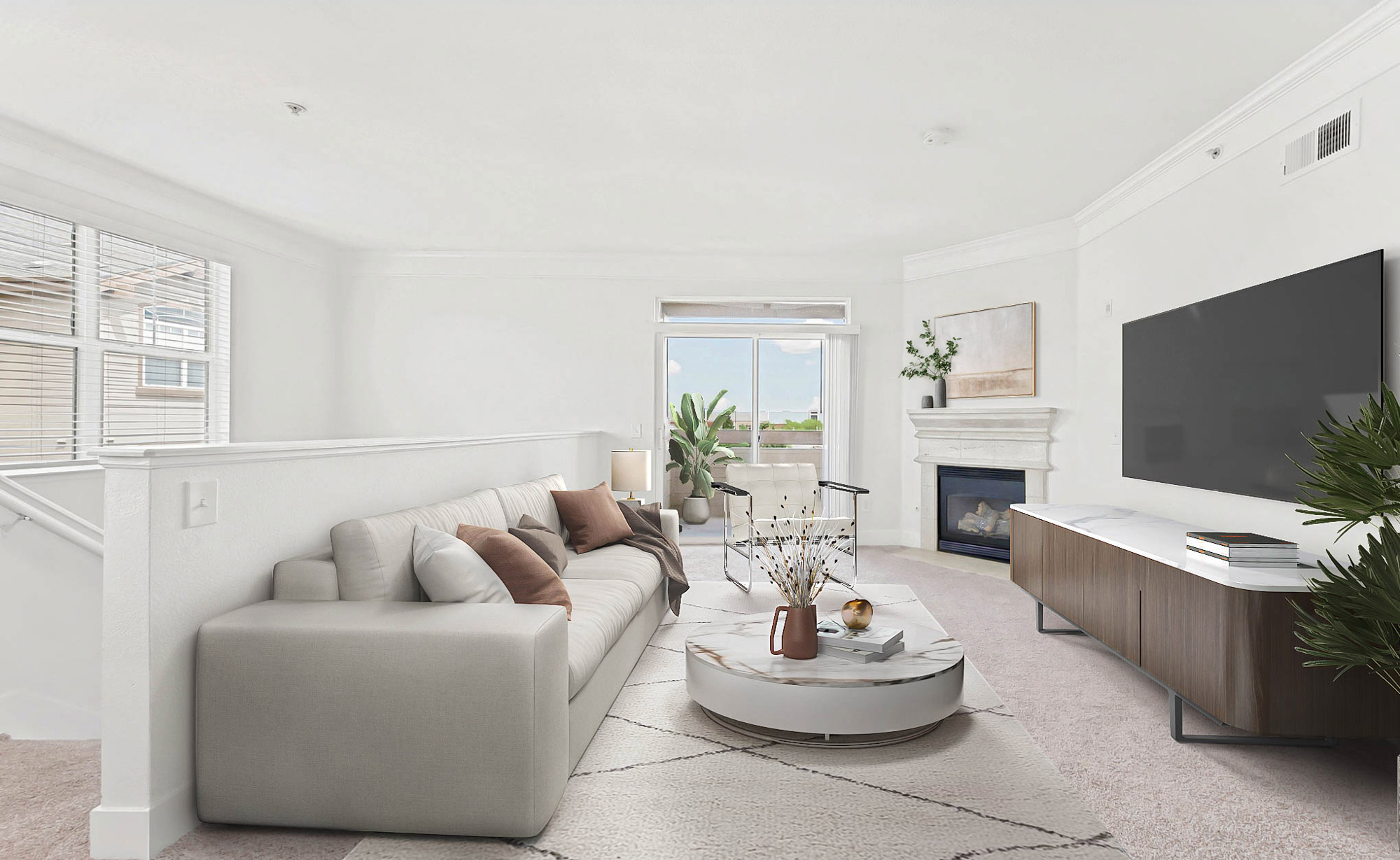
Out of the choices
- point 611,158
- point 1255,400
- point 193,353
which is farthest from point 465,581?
point 193,353

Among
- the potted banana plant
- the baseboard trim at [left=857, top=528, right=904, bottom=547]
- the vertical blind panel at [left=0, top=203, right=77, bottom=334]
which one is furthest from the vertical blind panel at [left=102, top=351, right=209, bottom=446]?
the baseboard trim at [left=857, top=528, right=904, bottom=547]

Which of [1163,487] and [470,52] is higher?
[470,52]

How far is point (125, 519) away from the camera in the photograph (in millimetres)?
1861

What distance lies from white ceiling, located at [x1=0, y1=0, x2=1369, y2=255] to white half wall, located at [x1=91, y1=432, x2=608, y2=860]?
1.81 m

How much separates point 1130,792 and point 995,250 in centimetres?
465

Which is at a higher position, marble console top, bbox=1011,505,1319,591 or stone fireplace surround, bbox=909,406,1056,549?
stone fireplace surround, bbox=909,406,1056,549

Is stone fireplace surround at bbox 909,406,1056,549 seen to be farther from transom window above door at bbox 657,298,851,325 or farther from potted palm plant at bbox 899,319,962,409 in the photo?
transom window above door at bbox 657,298,851,325

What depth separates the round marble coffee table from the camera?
2.44 meters

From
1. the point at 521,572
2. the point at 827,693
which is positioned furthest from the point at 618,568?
the point at 827,693

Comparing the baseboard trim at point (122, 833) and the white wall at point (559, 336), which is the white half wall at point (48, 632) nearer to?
the baseboard trim at point (122, 833)

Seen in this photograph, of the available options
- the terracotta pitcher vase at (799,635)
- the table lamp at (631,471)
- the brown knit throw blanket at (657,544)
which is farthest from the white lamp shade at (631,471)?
the terracotta pitcher vase at (799,635)

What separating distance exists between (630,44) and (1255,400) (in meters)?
2.89

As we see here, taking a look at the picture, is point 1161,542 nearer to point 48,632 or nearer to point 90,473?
point 48,632

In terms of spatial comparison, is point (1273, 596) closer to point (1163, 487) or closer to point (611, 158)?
point (1163, 487)
